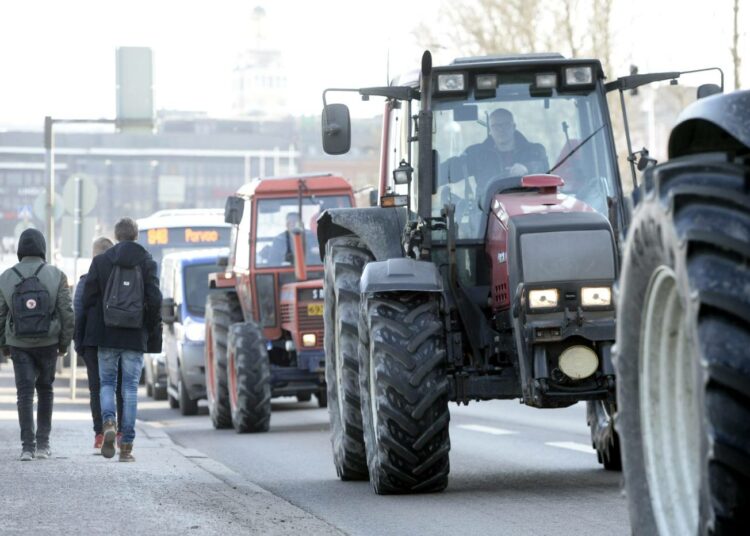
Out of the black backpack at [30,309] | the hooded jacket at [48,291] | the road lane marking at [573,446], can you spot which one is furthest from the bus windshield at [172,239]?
the black backpack at [30,309]

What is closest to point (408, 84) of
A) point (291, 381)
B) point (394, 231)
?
point (394, 231)

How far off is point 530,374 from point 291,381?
34.1 feet

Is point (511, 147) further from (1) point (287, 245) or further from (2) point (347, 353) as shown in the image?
(1) point (287, 245)

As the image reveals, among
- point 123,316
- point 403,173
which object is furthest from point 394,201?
point 123,316

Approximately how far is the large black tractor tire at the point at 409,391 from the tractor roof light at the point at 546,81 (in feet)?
5.84

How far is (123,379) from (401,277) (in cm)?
464

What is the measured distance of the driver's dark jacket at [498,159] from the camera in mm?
11875

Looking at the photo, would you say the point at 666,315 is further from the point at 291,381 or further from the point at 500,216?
the point at 291,381

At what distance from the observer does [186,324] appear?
25422 millimetres

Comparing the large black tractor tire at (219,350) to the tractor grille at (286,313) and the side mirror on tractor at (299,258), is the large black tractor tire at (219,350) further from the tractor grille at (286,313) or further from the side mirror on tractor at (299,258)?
the side mirror on tractor at (299,258)

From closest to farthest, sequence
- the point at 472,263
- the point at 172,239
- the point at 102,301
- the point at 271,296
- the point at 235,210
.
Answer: the point at 472,263 → the point at 102,301 → the point at 271,296 → the point at 235,210 → the point at 172,239

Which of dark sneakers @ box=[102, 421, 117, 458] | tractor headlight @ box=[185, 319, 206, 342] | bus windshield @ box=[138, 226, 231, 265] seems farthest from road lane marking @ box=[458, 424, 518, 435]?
bus windshield @ box=[138, 226, 231, 265]

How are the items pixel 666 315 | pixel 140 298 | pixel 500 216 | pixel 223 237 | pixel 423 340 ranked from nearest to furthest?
pixel 666 315 < pixel 423 340 < pixel 500 216 < pixel 140 298 < pixel 223 237

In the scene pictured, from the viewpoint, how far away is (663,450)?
5652 millimetres
